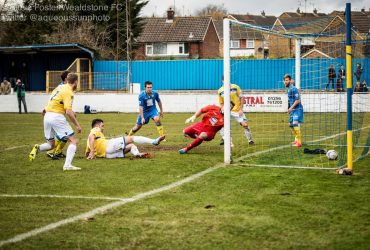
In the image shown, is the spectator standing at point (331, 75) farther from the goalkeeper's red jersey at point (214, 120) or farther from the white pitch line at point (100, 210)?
the white pitch line at point (100, 210)

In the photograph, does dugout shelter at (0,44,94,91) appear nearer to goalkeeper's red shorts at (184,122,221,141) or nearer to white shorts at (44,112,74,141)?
goalkeeper's red shorts at (184,122,221,141)

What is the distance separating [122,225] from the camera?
7.59 metres

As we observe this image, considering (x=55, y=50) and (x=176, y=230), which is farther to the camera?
(x=55, y=50)

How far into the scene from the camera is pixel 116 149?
1412 centimetres

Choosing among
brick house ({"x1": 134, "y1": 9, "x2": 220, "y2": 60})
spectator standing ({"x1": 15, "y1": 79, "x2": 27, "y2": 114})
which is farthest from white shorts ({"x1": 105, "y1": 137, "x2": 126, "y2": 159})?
brick house ({"x1": 134, "y1": 9, "x2": 220, "y2": 60})

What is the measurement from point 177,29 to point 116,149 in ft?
233

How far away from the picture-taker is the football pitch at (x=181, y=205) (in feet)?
22.7

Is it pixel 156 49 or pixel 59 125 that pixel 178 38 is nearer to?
pixel 156 49

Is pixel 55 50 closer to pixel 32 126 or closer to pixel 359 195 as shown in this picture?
pixel 32 126

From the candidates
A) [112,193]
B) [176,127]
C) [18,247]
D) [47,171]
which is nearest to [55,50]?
[176,127]

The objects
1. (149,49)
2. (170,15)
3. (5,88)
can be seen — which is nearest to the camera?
(5,88)

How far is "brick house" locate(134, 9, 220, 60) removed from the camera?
3243 inches

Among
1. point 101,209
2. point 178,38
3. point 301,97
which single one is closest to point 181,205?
point 101,209

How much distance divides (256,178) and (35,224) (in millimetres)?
4628
